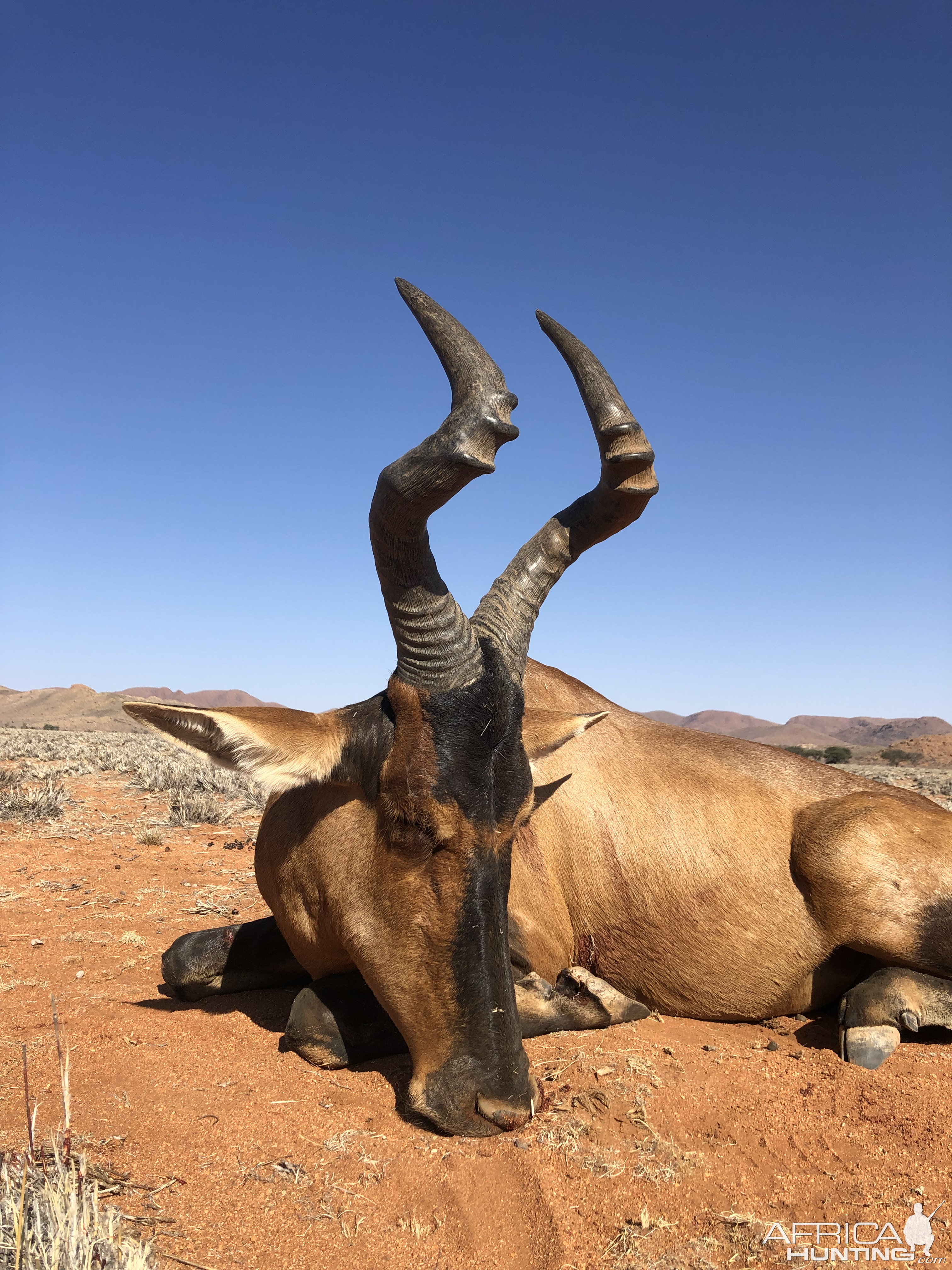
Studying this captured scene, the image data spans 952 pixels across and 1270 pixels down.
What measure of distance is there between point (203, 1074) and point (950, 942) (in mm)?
3807

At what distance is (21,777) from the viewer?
47.7ft

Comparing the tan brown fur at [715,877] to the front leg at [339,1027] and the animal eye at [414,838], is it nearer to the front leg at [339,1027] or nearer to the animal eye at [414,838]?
the front leg at [339,1027]

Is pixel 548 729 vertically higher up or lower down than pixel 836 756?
higher up

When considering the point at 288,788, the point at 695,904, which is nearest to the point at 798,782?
the point at 695,904

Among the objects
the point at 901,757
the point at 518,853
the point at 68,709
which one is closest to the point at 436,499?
the point at 518,853

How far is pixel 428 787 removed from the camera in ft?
12.0

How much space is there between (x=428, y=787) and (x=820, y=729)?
16526cm

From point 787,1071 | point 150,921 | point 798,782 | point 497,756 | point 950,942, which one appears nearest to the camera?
point 497,756

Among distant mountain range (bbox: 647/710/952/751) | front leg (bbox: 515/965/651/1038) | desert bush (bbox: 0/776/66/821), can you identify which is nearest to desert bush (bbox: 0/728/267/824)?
desert bush (bbox: 0/776/66/821)

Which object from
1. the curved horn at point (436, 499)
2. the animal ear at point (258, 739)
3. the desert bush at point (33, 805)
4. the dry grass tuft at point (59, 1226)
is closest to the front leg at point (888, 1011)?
the curved horn at point (436, 499)

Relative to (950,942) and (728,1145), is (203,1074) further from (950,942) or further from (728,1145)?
(950,942)

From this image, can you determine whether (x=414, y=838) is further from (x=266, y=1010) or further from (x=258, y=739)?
(x=266, y=1010)

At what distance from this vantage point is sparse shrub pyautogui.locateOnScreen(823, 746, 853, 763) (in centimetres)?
3816

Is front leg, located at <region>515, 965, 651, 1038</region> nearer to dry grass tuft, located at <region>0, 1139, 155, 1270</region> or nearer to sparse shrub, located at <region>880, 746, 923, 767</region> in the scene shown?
dry grass tuft, located at <region>0, 1139, 155, 1270</region>
